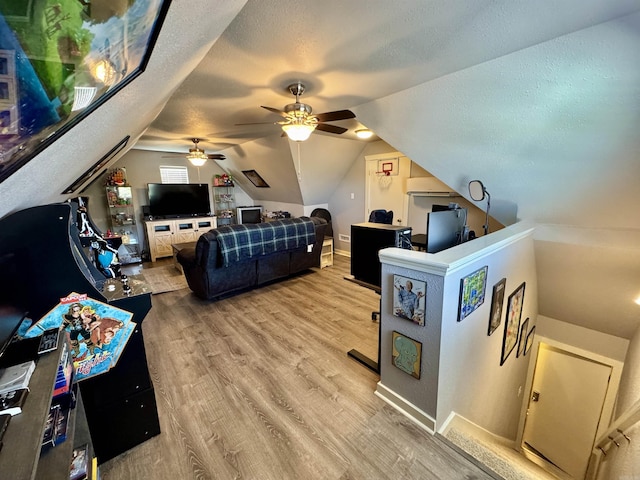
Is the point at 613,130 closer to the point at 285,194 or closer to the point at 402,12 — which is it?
the point at 402,12

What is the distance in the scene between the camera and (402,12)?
142cm

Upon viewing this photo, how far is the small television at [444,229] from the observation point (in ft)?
6.06

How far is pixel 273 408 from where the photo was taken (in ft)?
5.91

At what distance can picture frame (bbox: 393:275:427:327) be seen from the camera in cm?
156

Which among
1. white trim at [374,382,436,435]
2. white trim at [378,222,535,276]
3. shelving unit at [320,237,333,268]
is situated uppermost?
white trim at [378,222,535,276]

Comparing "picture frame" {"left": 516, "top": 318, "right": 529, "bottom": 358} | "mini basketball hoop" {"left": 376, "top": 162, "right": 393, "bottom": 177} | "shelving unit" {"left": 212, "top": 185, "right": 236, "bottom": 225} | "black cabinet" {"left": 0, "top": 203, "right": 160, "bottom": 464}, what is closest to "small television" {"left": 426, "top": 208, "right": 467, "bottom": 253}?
"picture frame" {"left": 516, "top": 318, "right": 529, "bottom": 358}

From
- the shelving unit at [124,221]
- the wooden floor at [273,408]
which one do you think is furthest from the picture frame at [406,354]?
the shelving unit at [124,221]

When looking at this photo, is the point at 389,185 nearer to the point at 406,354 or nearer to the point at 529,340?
the point at 529,340

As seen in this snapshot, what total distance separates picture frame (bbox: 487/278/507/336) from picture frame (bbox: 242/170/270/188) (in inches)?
207

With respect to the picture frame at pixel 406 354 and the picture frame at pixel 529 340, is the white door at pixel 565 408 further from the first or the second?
the picture frame at pixel 406 354

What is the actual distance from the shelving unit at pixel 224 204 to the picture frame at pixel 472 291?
6.34m

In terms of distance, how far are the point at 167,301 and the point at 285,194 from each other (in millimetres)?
3507

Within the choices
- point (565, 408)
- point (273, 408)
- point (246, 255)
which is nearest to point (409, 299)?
point (273, 408)

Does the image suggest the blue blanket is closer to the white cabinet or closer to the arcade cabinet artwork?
the arcade cabinet artwork
